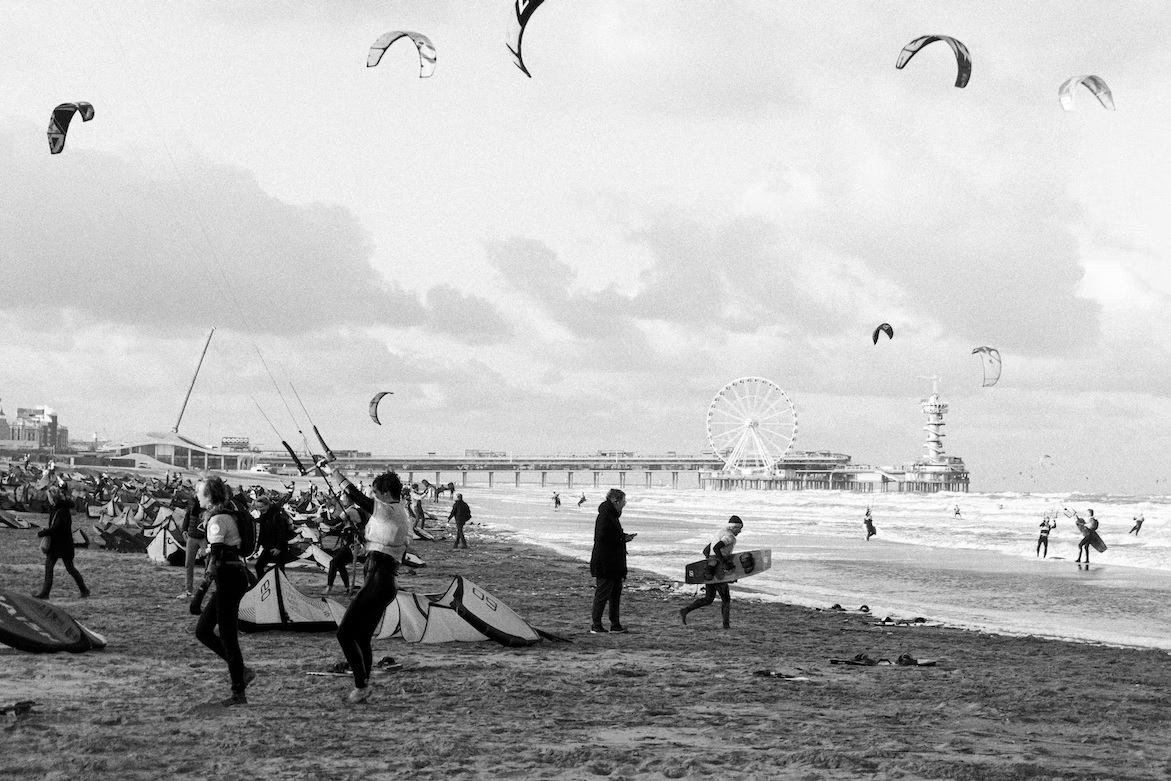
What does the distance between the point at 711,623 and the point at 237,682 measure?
6.75m

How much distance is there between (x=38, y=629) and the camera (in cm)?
918

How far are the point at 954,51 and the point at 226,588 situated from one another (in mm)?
17497

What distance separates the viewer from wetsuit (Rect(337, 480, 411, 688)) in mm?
7129

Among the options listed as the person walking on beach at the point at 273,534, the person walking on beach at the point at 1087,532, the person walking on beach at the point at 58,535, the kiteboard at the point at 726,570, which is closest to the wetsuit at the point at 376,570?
the person walking on beach at the point at 273,534

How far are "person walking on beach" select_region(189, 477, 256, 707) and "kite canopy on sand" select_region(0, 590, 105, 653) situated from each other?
2.52 meters

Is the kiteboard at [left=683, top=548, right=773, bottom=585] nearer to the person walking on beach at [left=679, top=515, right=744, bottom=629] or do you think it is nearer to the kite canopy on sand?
the person walking on beach at [left=679, top=515, right=744, bottom=629]

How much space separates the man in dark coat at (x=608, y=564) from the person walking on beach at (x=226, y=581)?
492 cm

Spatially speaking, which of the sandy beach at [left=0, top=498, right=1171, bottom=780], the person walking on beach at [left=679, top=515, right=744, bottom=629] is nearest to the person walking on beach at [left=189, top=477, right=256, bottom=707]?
the sandy beach at [left=0, top=498, right=1171, bottom=780]

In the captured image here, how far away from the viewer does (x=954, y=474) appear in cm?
16650

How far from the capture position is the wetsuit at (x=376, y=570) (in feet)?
23.4

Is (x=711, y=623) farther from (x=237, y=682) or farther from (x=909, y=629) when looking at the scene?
(x=237, y=682)

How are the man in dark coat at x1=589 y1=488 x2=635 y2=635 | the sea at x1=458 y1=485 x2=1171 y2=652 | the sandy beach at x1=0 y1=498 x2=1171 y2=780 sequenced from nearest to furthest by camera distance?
the sandy beach at x1=0 y1=498 x2=1171 y2=780
the man in dark coat at x1=589 y1=488 x2=635 y2=635
the sea at x1=458 y1=485 x2=1171 y2=652

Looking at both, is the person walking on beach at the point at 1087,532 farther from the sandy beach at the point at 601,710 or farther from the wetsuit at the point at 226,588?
the wetsuit at the point at 226,588

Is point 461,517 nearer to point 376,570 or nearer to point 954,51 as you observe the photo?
point 954,51
